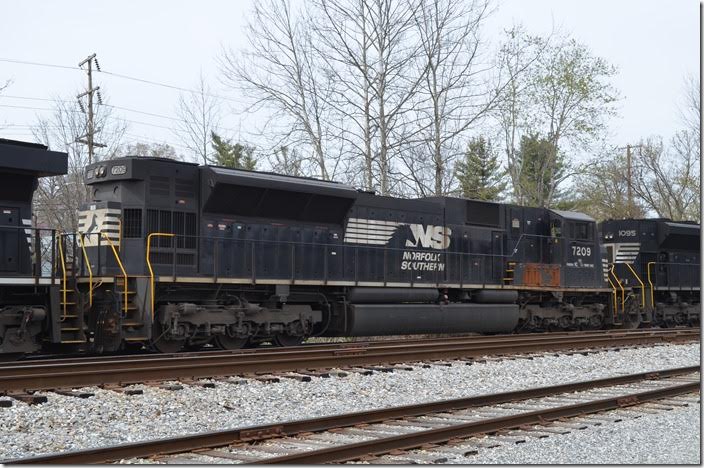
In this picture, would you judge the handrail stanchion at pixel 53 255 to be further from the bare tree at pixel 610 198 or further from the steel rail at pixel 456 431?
the bare tree at pixel 610 198

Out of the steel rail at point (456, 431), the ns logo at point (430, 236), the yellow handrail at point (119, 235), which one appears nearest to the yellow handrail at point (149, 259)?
the yellow handrail at point (119, 235)

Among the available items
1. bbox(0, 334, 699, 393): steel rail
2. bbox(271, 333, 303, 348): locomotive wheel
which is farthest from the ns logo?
bbox(271, 333, 303, 348): locomotive wheel

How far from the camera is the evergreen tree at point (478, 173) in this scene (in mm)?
37250

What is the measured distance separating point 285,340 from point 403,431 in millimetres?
8528

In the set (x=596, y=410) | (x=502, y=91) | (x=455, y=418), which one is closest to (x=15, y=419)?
(x=455, y=418)

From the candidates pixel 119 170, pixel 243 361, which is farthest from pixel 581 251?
pixel 243 361

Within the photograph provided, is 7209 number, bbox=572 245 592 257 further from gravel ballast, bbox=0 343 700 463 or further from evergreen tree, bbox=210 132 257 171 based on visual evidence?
evergreen tree, bbox=210 132 257 171

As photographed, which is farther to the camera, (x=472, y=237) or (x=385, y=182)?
(x=385, y=182)

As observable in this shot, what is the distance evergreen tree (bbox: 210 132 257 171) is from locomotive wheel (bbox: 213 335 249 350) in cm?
2192

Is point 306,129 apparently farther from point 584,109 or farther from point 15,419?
point 15,419

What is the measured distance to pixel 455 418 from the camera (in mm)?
9055

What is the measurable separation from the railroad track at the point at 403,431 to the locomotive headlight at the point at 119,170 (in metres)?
8.11

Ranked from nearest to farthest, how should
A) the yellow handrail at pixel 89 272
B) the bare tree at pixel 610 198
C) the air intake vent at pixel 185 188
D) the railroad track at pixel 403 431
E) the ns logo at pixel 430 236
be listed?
1. the railroad track at pixel 403 431
2. the yellow handrail at pixel 89 272
3. the air intake vent at pixel 185 188
4. the ns logo at pixel 430 236
5. the bare tree at pixel 610 198

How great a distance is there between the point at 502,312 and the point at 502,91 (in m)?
10.4
